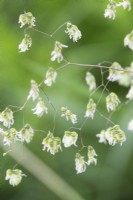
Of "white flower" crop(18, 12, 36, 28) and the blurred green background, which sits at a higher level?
the blurred green background

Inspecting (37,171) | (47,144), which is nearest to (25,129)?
(47,144)

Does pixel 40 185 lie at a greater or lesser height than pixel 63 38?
lesser

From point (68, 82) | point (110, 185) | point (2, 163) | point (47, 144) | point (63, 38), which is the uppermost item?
point (63, 38)

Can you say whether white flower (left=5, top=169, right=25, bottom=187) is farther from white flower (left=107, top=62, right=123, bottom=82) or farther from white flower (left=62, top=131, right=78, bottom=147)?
white flower (left=107, top=62, right=123, bottom=82)

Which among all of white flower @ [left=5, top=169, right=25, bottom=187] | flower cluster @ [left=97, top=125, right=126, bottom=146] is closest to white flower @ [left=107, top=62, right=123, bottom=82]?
flower cluster @ [left=97, top=125, right=126, bottom=146]

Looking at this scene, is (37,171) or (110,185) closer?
(37,171)

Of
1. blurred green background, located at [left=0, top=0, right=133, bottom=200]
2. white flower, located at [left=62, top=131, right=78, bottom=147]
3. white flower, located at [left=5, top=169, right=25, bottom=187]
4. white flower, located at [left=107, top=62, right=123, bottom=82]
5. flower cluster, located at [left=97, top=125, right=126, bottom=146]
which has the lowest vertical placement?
white flower, located at [left=5, top=169, right=25, bottom=187]

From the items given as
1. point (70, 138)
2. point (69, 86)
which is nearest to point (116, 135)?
point (70, 138)

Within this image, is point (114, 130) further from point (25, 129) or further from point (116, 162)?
point (116, 162)

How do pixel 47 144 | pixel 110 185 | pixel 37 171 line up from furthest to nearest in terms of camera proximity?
pixel 110 185
pixel 37 171
pixel 47 144
